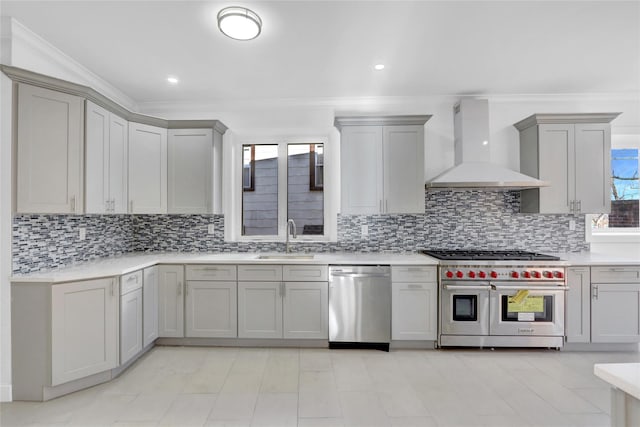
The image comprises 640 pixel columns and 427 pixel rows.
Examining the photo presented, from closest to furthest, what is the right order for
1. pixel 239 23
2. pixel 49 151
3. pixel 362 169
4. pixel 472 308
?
pixel 239 23 → pixel 49 151 → pixel 472 308 → pixel 362 169

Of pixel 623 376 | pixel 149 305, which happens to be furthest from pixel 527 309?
pixel 149 305

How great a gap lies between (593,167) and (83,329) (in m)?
5.02

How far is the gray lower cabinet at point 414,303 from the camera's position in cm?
305

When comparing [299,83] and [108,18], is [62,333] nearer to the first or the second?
[108,18]

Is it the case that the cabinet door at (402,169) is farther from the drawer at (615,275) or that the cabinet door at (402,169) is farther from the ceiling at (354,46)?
the drawer at (615,275)

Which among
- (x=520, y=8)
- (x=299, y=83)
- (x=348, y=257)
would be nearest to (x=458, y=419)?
(x=348, y=257)

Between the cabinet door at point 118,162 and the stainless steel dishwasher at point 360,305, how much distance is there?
2.19 meters

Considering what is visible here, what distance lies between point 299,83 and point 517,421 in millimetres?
3352

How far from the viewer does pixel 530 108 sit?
3.61 m

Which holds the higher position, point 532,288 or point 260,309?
point 532,288

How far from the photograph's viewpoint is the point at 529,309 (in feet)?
9.86

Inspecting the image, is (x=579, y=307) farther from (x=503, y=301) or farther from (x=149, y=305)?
(x=149, y=305)

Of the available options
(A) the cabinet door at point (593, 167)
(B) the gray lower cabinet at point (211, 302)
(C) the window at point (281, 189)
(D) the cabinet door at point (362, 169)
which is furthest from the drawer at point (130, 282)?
(A) the cabinet door at point (593, 167)

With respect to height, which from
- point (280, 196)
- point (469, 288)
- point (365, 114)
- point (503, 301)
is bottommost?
point (503, 301)
